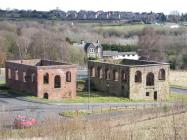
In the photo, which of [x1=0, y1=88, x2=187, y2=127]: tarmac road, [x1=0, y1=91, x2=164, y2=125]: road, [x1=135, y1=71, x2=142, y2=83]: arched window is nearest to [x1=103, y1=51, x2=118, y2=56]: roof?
[x1=135, y1=71, x2=142, y2=83]: arched window

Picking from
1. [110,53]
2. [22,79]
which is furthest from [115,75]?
[110,53]

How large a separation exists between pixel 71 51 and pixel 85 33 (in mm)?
48088

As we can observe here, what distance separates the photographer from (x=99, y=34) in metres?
144

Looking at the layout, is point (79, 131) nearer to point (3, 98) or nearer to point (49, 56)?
point (3, 98)

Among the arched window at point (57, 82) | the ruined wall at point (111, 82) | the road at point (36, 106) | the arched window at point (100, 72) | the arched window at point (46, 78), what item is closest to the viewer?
the road at point (36, 106)

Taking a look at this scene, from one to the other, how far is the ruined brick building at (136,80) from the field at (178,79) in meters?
9.63

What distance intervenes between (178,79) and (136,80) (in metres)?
21.5

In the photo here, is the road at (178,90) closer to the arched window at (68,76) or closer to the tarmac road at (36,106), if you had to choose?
the tarmac road at (36,106)

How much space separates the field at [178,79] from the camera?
231 ft

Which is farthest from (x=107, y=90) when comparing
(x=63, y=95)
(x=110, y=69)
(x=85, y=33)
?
(x=85, y=33)

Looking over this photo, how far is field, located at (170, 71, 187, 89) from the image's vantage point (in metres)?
70.3

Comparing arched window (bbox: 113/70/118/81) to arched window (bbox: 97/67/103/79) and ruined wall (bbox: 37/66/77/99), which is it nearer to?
arched window (bbox: 97/67/103/79)

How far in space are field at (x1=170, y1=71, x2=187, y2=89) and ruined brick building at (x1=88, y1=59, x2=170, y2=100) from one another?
963 cm

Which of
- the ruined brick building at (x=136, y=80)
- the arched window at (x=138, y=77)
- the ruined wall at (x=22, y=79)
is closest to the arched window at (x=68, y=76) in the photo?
the ruined wall at (x=22, y=79)
